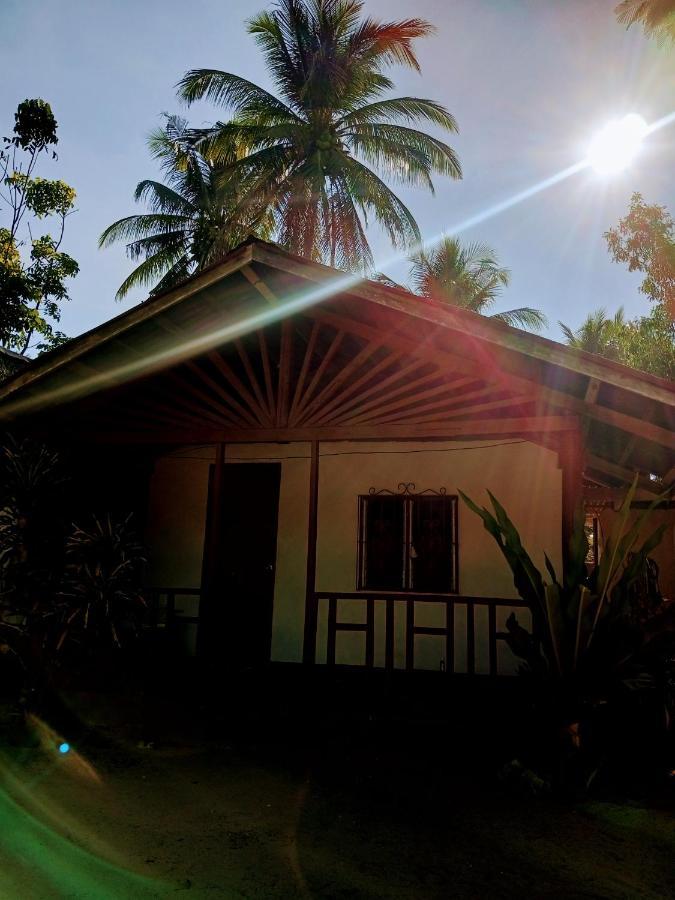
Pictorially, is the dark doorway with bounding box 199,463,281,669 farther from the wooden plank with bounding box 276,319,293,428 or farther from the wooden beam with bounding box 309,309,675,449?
the wooden beam with bounding box 309,309,675,449

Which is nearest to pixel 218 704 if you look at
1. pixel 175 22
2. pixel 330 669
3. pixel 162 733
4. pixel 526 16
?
pixel 162 733

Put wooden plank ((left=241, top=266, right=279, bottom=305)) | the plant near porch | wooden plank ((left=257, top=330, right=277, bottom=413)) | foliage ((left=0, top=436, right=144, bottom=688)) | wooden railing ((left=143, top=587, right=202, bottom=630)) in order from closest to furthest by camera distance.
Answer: the plant near porch → wooden plank ((left=241, top=266, right=279, bottom=305)) → wooden plank ((left=257, top=330, right=277, bottom=413)) → foliage ((left=0, top=436, right=144, bottom=688)) → wooden railing ((left=143, top=587, right=202, bottom=630))

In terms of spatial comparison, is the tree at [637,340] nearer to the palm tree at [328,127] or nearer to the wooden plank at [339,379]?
the palm tree at [328,127]

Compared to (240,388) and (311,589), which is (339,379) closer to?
(240,388)

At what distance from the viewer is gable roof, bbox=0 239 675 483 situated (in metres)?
4.74

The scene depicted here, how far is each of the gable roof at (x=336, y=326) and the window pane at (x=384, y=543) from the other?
263 centimetres

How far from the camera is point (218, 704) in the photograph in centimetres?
582

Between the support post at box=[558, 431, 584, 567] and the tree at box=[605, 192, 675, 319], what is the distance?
58.5 ft

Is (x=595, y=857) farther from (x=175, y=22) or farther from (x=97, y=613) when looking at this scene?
(x=175, y=22)

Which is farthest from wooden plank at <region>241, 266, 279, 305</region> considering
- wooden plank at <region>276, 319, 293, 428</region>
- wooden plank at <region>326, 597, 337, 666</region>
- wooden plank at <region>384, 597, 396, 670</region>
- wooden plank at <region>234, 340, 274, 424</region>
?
wooden plank at <region>384, 597, 396, 670</region>

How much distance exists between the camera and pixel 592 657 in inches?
175

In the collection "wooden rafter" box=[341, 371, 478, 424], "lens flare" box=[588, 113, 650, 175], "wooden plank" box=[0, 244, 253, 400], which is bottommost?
"wooden rafter" box=[341, 371, 478, 424]

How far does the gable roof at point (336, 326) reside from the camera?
15.5 feet

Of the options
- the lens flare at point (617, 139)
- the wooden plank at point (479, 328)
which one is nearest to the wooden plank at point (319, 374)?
the wooden plank at point (479, 328)
